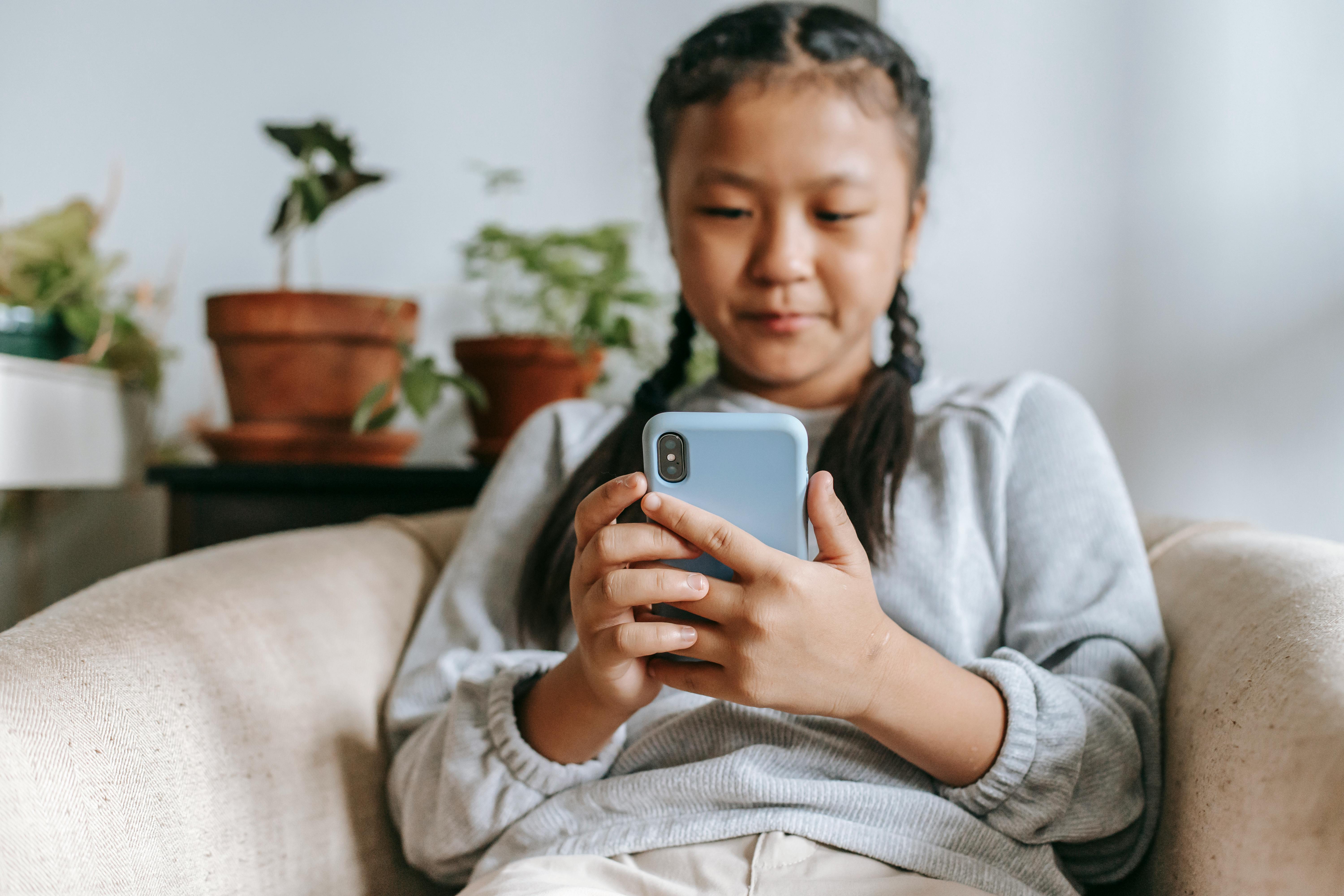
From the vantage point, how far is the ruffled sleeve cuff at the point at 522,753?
613mm

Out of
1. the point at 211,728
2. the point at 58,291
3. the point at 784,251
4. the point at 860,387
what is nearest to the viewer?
the point at 211,728

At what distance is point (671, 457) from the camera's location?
20.2 inches

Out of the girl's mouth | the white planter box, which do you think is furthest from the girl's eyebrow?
the white planter box

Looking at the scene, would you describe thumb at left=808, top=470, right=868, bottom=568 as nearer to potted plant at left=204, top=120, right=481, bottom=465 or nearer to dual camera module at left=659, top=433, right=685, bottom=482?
dual camera module at left=659, top=433, right=685, bottom=482

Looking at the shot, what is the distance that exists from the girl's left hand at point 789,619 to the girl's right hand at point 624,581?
0.01 meters

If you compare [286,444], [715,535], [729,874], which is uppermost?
[715,535]

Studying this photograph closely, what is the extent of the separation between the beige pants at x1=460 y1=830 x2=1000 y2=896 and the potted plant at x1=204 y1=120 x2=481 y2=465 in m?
0.66

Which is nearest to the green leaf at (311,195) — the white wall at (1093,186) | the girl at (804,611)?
the white wall at (1093,186)

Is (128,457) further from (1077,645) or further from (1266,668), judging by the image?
(1266,668)

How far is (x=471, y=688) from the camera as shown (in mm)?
644

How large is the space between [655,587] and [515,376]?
73 centimetres

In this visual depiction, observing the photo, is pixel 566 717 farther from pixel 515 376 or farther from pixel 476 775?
pixel 515 376

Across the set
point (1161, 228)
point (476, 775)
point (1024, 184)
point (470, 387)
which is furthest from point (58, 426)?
point (1161, 228)

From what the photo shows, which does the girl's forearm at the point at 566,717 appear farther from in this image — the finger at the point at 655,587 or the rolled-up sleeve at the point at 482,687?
the finger at the point at 655,587
